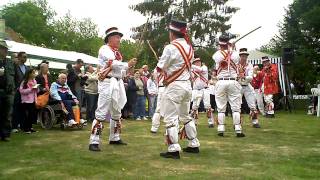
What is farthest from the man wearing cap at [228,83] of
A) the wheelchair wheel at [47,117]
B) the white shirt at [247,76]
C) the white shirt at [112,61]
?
the wheelchair wheel at [47,117]

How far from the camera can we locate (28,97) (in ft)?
36.6

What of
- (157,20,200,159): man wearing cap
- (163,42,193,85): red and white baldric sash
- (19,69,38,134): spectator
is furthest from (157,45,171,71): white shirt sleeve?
(19,69,38,134): spectator

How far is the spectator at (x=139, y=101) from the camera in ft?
54.7

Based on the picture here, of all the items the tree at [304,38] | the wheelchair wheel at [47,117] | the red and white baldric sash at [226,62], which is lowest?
the wheelchair wheel at [47,117]

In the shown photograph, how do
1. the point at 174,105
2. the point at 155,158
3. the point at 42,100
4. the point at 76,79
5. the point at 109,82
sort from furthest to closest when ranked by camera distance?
the point at 76,79
the point at 42,100
the point at 109,82
the point at 174,105
the point at 155,158

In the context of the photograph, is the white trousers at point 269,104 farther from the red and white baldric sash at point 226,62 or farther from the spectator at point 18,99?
the spectator at point 18,99

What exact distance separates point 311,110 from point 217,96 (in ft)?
37.4

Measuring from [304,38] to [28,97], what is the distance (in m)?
19.4

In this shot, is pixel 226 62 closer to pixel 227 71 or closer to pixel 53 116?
pixel 227 71

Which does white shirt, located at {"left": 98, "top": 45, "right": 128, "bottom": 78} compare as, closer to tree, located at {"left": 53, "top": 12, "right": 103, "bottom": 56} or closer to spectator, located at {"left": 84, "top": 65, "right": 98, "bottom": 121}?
spectator, located at {"left": 84, "top": 65, "right": 98, "bottom": 121}

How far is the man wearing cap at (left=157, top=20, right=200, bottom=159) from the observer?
749 cm

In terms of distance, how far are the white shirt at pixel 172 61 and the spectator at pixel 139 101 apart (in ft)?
29.2

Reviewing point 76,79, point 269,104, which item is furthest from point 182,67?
point 269,104

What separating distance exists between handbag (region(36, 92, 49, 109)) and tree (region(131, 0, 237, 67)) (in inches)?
1047
